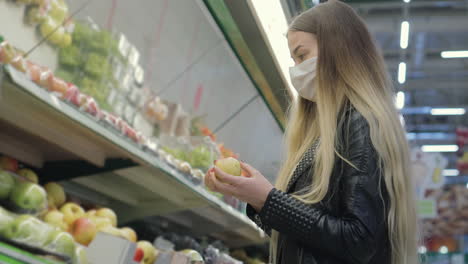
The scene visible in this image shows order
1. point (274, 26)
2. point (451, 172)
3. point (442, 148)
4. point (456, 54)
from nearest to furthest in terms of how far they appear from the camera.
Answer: point (274, 26), point (456, 54), point (442, 148), point (451, 172)

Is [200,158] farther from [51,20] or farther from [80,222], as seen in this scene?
[51,20]

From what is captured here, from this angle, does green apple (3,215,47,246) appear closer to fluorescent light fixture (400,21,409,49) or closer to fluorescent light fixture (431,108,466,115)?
fluorescent light fixture (400,21,409,49)

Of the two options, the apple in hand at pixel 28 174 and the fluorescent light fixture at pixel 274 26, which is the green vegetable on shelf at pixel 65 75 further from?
the fluorescent light fixture at pixel 274 26

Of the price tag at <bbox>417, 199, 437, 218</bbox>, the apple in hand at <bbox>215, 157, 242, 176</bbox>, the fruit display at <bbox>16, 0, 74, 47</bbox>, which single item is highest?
the price tag at <bbox>417, 199, 437, 218</bbox>

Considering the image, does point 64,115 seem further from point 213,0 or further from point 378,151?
point 378,151

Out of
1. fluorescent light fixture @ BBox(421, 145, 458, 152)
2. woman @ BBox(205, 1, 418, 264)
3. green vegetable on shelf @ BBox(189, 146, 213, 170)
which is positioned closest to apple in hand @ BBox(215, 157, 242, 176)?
woman @ BBox(205, 1, 418, 264)

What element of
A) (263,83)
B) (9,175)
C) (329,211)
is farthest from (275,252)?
(263,83)

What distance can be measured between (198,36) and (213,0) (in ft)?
2.67

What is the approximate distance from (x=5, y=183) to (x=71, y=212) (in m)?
0.40

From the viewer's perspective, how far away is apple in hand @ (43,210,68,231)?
2.13 metres

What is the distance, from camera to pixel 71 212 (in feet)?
7.54

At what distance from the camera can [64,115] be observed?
5.74ft

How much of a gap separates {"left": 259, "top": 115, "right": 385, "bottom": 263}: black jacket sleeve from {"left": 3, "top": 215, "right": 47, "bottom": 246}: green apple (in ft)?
2.67

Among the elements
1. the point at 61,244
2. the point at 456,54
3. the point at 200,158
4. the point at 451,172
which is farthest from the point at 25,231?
the point at 451,172
